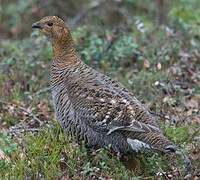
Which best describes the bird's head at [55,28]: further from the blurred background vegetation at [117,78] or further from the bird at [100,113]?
the blurred background vegetation at [117,78]

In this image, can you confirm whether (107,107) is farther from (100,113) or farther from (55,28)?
(55,28)

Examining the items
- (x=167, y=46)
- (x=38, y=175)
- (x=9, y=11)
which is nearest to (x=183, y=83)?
(x=167, y=46)

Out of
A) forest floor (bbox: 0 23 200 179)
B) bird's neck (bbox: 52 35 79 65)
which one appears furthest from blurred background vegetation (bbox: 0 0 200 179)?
bird's neck (bbox: 52 35 79 65)

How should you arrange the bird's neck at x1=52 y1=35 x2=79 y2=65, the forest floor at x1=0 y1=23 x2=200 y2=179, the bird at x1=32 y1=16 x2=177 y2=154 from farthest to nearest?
the bird's neck at x1=52 y1=35 x2=79 y2=65 < the forest floor at x1=0 y1=23 x2=200 y2=179 < the bird at x1=32 y1=16 x2=177 y2=154

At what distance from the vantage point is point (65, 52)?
22.4 feet

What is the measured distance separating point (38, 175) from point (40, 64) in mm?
3438

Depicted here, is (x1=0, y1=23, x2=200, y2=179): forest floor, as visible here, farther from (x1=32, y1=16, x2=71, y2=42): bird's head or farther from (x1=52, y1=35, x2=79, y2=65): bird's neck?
(x1=32, y1=16, x2=71, y2=42): bird's head

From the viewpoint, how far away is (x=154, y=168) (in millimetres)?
6176

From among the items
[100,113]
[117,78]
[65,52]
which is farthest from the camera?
[117,78]

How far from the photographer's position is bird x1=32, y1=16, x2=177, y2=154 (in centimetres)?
595

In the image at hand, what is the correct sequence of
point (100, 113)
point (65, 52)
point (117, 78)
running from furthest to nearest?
point (117, 78) < point (65, 52) < point (100, 113)

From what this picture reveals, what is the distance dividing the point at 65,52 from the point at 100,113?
1049 millimetres

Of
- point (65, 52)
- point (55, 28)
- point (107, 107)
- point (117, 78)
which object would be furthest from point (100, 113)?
point (117, 78)

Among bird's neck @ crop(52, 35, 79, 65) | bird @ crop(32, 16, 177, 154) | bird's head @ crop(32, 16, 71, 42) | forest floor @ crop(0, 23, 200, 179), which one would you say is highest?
bird's head @ crop(32, 16, 71, 42)
